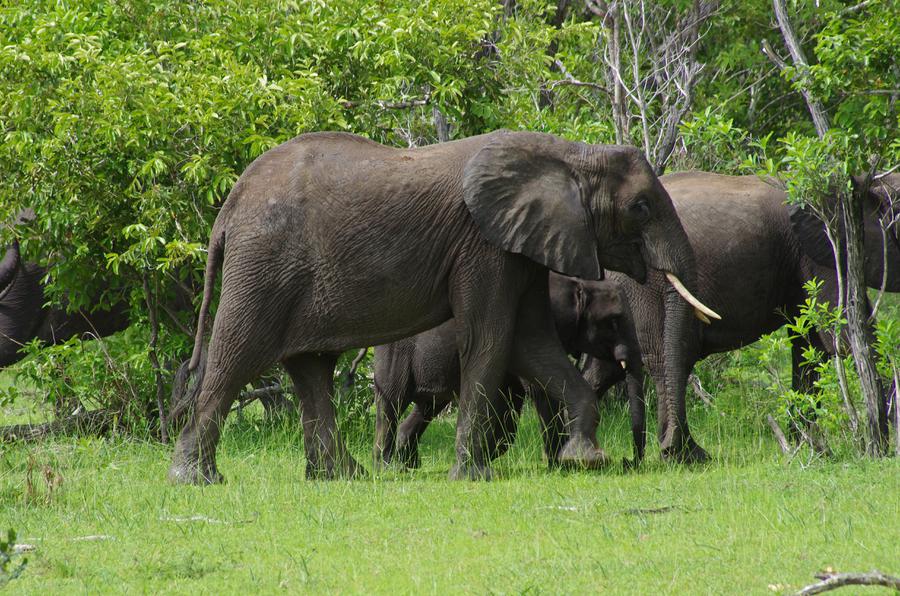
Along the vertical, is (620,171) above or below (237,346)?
above

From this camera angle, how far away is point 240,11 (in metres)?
12.2

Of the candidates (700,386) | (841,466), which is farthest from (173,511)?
(700,386)

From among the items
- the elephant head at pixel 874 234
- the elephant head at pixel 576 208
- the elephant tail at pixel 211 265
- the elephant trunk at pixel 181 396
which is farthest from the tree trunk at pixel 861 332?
the elephant trunk at pixel 181 396

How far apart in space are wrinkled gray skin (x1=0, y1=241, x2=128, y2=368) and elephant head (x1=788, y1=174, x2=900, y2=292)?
6223 millimetres

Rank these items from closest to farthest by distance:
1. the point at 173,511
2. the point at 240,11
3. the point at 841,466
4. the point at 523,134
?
the point at 173,511 → the point at 841,466 → the point at 523,134 → the point at 240,11

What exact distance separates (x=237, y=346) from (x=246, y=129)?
7.85ft

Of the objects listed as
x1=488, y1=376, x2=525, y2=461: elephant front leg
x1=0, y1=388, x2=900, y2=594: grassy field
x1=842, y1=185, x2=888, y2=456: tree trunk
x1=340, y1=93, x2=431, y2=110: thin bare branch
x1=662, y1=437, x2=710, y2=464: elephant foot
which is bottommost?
x1=0, y1=388, x2=900, y2=594: grassy field

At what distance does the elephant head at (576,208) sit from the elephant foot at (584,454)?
1.12 metres

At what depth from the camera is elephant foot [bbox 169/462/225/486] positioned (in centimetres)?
992

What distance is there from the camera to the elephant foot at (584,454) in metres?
9.95

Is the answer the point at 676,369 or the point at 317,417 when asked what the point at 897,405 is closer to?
the point at 676,369

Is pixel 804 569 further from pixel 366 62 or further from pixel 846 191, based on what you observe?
pixel 366 62

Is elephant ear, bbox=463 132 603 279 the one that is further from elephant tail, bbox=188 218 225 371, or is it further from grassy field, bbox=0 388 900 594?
elephant tail, bbox=188 218 225 371

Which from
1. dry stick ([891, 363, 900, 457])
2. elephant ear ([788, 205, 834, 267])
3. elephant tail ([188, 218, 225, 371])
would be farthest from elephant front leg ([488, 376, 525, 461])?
dry stick ([891, 363, 900, 457])
